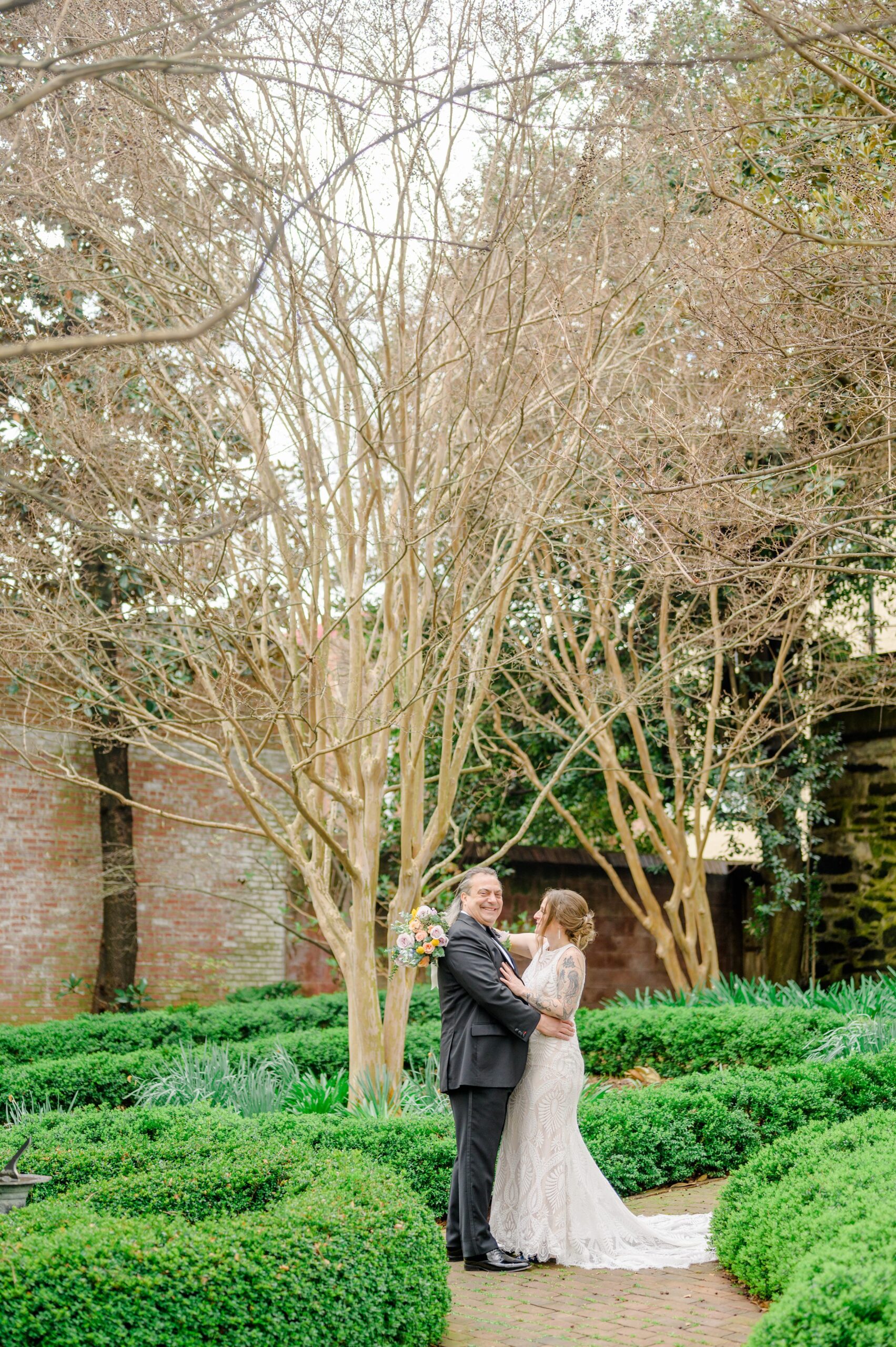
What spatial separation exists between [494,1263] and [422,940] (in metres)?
1.44

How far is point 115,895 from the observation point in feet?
42.6

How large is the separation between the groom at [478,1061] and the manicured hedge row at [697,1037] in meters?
3.33

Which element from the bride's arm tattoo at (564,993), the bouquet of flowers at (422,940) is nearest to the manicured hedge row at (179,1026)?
the bouquet of flowers at (422,940)

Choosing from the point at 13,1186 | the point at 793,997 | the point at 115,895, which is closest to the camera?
the point at 13,1186

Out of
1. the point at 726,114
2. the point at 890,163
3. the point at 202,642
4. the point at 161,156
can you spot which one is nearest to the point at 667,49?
the point at 726,114

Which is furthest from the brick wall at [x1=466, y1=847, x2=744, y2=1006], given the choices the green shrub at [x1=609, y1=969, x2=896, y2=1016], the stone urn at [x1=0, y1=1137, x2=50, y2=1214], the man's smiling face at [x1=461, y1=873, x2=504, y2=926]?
the stone urn at [x1=0, y1=1137, x2=50, y2=1214]

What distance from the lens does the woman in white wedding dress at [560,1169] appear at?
539 cm

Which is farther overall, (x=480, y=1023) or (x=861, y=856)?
(x=861, y=856)

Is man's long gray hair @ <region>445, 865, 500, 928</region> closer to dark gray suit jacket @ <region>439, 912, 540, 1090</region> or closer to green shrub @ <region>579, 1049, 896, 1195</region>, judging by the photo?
dark gray suit jacket @ <region>439, 912, 540, 1090</region>

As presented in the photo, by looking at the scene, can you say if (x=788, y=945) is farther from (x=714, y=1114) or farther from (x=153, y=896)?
(x=714, y=1114)

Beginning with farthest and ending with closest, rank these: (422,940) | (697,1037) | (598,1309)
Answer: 1. (697,1037)
2. (422,940)
3. (598,1309)

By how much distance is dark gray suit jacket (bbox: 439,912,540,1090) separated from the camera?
553 cm

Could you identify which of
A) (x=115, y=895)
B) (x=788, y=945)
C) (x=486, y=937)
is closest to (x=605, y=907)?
(x=788, y=945)

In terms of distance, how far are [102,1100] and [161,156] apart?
636cm
